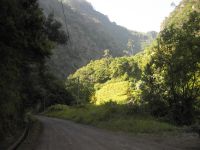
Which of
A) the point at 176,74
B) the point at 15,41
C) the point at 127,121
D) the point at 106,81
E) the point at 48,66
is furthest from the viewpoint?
the point at 106,81

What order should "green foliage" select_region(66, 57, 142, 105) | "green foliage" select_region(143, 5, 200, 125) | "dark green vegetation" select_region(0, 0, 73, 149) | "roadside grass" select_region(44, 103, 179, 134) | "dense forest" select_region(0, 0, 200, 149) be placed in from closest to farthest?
"dark green vegetation" select_region(0, 0, 73, 149) < "dense forest" select_region(0, 0, 200, 149) < "roadside grass" select_region(44, 103, 179, 134) < "green foliage" select_region(143, 5, 200, 125) < "green foliage" select_region(66, 57, 142, 105)

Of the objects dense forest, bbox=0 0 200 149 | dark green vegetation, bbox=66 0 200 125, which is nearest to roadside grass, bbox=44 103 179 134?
dense forest, bbox=0 0 200 149

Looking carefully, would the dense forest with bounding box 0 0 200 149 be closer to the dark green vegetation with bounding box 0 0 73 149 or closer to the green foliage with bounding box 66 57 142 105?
the dark green vegetation with bounding box 0 0 73 149

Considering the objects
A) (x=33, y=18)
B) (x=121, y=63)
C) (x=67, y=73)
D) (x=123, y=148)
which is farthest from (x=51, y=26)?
(x=67, y=73)

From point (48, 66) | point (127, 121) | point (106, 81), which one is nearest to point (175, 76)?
point (127, 121)

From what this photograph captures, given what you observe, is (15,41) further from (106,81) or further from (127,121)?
(106,81)

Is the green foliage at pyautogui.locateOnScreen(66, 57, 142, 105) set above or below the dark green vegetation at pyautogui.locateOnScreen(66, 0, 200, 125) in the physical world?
above

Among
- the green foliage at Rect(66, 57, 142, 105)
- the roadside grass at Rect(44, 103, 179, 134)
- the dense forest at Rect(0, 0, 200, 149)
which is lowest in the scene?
the roadside grass at Rect(44, 103, 179, 134)

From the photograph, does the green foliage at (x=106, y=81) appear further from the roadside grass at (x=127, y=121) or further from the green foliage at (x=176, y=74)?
the green foliage at (x=176, y=74)

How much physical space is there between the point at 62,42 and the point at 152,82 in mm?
11626

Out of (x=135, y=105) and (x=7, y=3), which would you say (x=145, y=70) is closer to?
(x=135, y=105)

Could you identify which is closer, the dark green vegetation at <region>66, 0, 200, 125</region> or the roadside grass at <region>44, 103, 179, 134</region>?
the roadside grass at <region>44, 103, 179, 134</region>

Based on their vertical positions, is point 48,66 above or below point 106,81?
below

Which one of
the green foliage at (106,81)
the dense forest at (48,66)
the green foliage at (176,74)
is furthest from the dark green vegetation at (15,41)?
the green foliage at (106,81)
